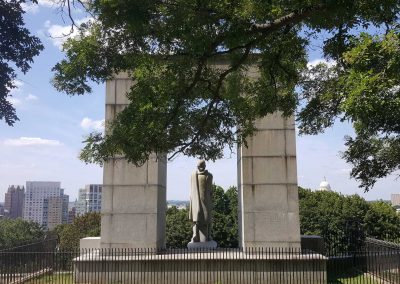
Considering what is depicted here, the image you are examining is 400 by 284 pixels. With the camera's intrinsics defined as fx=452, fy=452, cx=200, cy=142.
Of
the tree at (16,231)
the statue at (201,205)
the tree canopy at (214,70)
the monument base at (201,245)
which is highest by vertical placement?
the tree canopy at (214,70)

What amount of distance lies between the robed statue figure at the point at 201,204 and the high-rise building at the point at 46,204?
12510 centimetres

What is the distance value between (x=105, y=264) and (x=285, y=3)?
8.65 m

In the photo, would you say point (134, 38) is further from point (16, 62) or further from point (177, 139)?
point (16, 62)

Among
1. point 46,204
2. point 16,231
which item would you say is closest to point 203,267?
point 16,231

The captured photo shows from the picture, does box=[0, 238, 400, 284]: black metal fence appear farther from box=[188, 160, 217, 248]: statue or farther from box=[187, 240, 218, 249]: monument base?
box=[188, 160, 217, 248]: statue

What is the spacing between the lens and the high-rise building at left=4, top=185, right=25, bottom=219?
160 m

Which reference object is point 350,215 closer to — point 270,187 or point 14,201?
point 270,187

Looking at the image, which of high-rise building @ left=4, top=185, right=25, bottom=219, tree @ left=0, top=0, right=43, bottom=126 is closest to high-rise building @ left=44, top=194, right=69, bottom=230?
high-rise building @ left=4, top=185, right=25, bottom=219

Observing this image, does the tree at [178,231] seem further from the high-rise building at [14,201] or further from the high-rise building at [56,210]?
the high-rise building at [14,201]

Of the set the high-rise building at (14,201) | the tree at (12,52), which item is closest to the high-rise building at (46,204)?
the high-rise building at (14,201)

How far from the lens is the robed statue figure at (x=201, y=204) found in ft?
48.0

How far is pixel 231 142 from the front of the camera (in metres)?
10.9

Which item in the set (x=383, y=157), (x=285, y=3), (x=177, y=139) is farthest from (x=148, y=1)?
(x=383, y=157)

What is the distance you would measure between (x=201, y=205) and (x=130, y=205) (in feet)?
7.56
